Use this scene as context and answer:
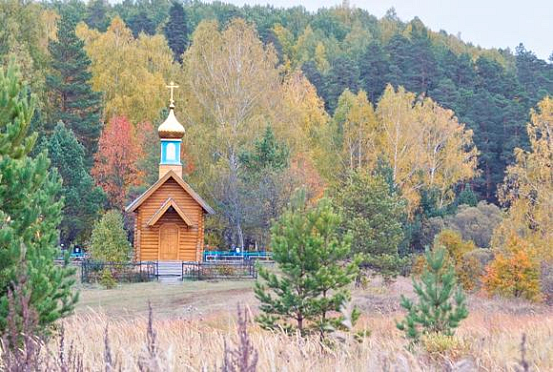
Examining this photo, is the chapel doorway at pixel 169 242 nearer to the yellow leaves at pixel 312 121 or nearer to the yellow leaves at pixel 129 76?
the yellow leaves at pixel 312 121

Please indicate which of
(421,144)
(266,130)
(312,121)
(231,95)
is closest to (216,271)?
(266,130)

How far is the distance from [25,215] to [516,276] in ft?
58.1

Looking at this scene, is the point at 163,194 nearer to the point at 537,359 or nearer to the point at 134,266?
the point at 134,266

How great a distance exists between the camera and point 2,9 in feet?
158

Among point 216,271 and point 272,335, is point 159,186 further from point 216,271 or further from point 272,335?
point 272,335

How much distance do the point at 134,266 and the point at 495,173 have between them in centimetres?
3179

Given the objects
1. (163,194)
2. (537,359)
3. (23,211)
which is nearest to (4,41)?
(163,194)

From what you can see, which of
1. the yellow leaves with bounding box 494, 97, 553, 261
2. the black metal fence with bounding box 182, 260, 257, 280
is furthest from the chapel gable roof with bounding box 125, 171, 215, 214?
the yellow leaves with bounding box 494, 97, 553, 261

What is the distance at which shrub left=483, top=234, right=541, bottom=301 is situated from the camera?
79.2 feet

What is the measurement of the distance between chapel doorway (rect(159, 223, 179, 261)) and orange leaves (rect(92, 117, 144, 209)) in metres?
7.97

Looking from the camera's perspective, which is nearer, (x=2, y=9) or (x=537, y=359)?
(x=537, y=359)

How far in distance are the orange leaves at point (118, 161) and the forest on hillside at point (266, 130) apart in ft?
0.27

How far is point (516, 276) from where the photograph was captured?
79.8 feet

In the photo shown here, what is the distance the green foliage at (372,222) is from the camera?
88.0 feet
